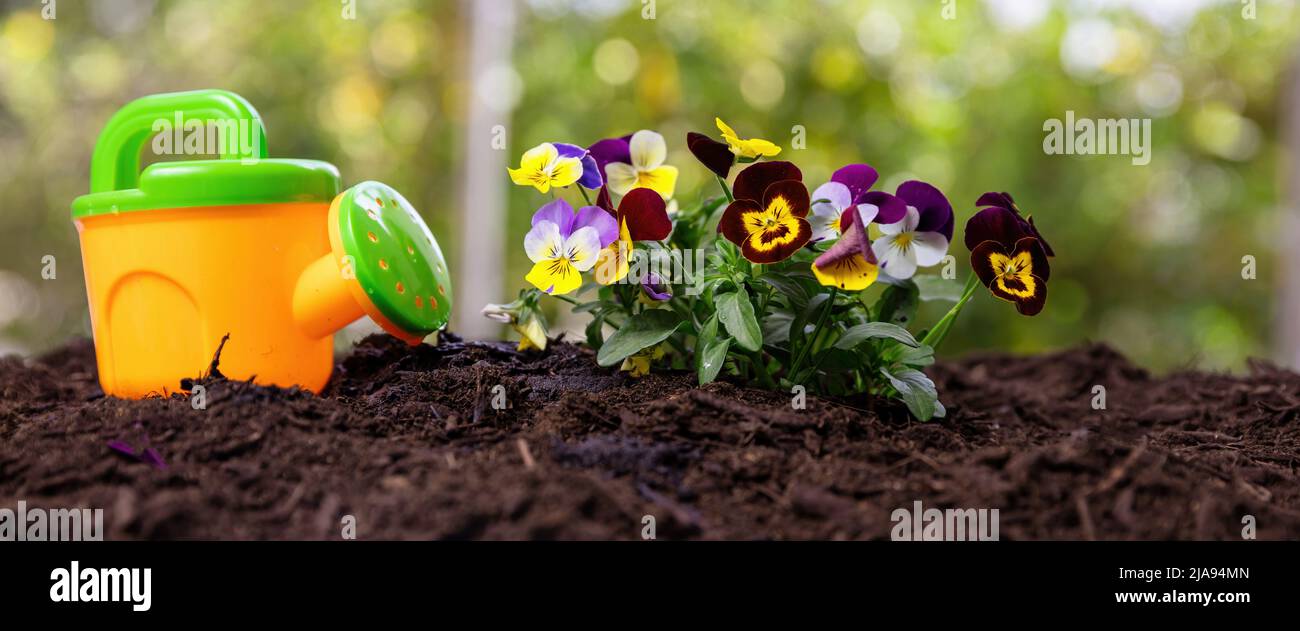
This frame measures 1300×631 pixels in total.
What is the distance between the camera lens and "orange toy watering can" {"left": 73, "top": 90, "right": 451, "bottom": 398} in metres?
1.53

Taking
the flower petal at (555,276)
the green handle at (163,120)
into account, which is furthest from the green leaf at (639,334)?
the green handle at (163,120)

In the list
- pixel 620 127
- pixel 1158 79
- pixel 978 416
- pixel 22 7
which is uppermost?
pixel 22 7

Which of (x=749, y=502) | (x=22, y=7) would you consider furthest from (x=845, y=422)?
(x=22, y=7)

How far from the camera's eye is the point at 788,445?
1.28 meters

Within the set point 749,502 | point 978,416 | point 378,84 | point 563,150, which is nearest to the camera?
point 749,502

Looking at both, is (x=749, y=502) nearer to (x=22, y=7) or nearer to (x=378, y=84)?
(x=378, y=84)

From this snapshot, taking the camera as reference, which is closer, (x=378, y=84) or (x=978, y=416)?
(x=978, y=416)

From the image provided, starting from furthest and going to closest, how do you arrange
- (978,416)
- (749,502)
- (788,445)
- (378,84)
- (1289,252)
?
1. (378,84)
2. (1289,252)
3. (978,416)
4. (788,445)
5. (749,502)

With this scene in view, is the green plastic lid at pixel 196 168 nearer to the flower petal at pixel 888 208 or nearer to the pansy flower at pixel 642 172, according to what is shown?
the pansy flower at pixel 642 172

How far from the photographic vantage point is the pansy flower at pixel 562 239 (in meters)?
1.44

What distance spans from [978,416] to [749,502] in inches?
26.1

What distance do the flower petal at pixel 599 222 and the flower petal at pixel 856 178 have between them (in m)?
0.34

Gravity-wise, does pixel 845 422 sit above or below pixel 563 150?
below

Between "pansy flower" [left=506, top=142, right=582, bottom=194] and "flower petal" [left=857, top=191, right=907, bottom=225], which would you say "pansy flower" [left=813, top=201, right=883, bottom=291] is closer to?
"flower petal" [left=857, top=191, right=907, bottom=225]
